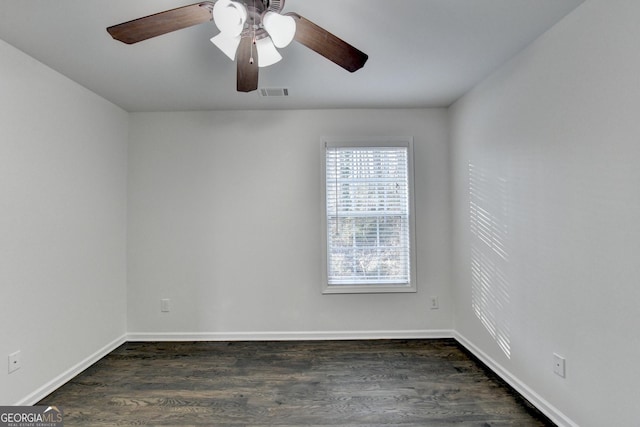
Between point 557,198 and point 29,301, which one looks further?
point 29,301

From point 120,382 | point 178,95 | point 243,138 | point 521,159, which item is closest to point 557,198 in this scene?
point 521,159

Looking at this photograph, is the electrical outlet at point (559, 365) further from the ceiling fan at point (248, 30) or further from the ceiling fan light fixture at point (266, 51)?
the ceiling fan light fixture at point (266, 51)

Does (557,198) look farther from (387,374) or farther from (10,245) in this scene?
(10,245)

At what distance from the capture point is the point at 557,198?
1.94 m

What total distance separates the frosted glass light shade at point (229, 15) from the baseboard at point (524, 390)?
2.76 m

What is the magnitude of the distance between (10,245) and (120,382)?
1.29 meters

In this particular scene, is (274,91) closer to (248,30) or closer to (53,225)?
(248,30)

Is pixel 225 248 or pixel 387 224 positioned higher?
pixel 387 224

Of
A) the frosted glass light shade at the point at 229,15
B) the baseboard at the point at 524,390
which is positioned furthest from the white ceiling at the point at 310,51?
the baseboard at the point at 524,390

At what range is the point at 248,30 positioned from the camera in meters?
1.57

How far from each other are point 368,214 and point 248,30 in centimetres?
223

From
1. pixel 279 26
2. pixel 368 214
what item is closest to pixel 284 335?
pixel 368 214

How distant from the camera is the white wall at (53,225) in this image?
2.12m

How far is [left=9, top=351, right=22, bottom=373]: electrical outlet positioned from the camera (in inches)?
82.4
